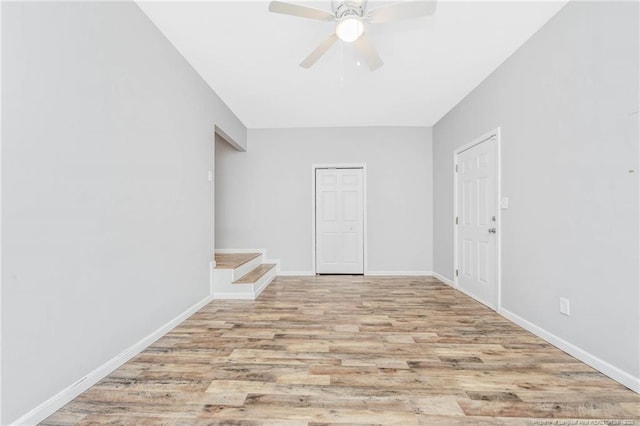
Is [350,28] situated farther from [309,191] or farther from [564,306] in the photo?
[309,191]

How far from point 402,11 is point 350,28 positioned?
1.19ft

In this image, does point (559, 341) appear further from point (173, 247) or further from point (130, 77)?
point (130, 77)

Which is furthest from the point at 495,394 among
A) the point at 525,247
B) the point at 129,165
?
the point at 129,165

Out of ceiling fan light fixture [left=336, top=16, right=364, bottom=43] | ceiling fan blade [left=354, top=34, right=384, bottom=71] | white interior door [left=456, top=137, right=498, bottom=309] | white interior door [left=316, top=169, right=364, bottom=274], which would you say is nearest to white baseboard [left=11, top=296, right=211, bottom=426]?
ceiling fan light fixture [left=336, top=16, right=364, bottom=43]

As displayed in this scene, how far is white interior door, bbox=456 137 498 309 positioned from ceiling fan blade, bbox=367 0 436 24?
1.88 meters

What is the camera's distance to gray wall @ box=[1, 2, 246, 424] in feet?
4.58

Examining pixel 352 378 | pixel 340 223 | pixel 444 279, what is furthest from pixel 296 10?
pixel 444 279

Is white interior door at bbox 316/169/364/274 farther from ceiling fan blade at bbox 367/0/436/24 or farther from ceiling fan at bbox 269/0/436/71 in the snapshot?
ceiling fan blade at bbox 367/0/436/24

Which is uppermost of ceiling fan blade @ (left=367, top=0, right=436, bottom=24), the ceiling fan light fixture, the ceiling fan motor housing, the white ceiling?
the white ceiling

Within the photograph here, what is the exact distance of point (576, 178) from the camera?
219 centimetres

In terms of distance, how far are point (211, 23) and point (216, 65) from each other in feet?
2.38

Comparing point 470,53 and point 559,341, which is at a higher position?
point 470,53

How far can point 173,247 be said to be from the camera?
9.27 feet

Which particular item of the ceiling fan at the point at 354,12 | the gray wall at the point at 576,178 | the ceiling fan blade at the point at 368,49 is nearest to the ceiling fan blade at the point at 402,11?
the ceiling fan at the point at 354,12
